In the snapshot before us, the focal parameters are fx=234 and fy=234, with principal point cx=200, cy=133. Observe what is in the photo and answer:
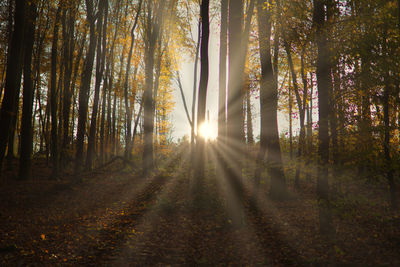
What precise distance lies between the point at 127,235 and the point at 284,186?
6.08 metres

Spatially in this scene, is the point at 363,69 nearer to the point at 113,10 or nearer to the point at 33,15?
the point at 33,15

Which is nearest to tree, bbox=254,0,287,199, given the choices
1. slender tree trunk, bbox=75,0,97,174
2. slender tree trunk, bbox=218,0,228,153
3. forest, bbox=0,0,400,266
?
forest, bbox=0,0,400,266

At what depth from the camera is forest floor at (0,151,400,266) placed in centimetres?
484

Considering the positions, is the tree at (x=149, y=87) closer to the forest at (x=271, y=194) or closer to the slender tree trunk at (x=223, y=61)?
the forest at (x=271, y=194)

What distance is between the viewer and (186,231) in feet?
21.1

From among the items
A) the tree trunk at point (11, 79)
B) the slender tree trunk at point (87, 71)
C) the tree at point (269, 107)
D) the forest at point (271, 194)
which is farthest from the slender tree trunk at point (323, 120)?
the slender tree trunk at point (87, 71)

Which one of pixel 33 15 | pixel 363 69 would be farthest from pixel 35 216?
pixel 363 69

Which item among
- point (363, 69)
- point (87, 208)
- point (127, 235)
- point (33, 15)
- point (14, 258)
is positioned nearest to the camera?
point (14, 258)

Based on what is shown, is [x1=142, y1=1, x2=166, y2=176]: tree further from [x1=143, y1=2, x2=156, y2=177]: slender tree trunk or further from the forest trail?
the forest trail

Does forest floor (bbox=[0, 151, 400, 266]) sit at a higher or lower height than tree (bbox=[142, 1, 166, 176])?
lower

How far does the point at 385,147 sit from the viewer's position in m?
5.39

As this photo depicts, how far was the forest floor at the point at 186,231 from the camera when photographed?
4844 mm

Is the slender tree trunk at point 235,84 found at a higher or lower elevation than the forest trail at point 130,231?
higher

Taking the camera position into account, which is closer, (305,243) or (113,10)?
(305,243)
